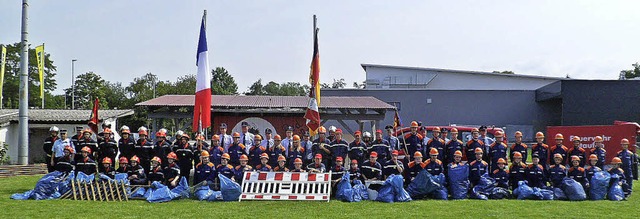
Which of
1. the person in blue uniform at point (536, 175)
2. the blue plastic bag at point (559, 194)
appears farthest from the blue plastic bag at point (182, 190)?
the blue plastic bag at point (559, 194)

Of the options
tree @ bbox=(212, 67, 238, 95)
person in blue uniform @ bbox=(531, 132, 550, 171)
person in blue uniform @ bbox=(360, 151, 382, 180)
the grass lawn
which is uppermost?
tree @ bbox=(212, 67, 238, 95)

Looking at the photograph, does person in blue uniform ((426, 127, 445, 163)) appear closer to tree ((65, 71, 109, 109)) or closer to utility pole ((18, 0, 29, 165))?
utility pole ((18, 0, 29, 165))

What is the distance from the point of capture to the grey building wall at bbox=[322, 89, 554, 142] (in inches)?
1548

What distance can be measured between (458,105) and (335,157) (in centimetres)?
2778

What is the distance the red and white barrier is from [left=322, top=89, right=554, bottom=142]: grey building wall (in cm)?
2712

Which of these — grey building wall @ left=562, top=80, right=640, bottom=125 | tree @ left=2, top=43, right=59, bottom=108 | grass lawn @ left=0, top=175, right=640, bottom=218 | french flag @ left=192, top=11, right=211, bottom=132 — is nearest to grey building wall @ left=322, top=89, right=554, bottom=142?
grey building wall @ left=562, top=80, right=640, bottom=125

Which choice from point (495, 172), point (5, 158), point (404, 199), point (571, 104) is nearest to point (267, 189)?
point (404, 199)

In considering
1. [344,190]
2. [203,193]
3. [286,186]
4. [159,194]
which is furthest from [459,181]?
[159,194]

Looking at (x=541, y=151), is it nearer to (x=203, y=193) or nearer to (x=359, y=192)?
(x=359, y=192)

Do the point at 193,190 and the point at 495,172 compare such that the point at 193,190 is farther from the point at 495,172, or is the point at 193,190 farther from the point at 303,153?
the point at 495,172

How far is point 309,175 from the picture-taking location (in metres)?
12.2

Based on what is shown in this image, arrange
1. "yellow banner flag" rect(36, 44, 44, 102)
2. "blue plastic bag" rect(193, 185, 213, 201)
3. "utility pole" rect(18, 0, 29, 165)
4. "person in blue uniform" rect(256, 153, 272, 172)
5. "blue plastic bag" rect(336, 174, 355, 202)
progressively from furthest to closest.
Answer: "yellow banner flag" rect(36, 44, 44, 102) → "utility pole" rect(18, 0, 29, 165) → "person in blue uniform" rect(256, 153, 272, 172) → "blue plastic bag" rect(193, 185, 213, 201) → "blue plastic bag" rect(336, 174, 355, 202)

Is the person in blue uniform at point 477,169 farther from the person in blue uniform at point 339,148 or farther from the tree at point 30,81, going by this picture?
the tree at point 30,81

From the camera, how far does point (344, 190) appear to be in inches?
469
